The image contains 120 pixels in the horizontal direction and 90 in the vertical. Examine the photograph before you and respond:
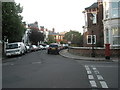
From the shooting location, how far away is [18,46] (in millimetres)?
29500

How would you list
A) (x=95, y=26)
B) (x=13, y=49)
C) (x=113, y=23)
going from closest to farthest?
(x=113, y=23) → (x=13, y=49) → (x=95, y=26)

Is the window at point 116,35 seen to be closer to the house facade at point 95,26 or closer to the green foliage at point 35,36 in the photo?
the house facade at point 95,26

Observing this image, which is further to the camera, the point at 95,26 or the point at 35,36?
the point at 35,36

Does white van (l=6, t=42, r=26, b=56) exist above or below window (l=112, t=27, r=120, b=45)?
below

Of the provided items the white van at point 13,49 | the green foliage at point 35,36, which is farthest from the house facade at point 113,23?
the green foliage at point 35,36

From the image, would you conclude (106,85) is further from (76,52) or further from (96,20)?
(96,20)

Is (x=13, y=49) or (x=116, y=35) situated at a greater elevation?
(x=116, y=35)

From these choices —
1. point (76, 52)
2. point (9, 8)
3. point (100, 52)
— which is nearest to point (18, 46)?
point (9, 8)

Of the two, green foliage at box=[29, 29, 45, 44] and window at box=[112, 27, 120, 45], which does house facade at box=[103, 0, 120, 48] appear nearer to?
window at box=[112, 27, 120, 45]

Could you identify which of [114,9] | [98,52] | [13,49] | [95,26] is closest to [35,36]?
[95,26]

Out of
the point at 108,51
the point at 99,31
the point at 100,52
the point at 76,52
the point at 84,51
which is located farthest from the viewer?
the point at 99,31

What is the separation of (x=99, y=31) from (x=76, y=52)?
7429 millimetres

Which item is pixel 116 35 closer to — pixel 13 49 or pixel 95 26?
pixel 95 26

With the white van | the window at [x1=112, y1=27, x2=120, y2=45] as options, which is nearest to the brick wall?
the window at [x1=112, y1=27, x2=120, y2=45]
